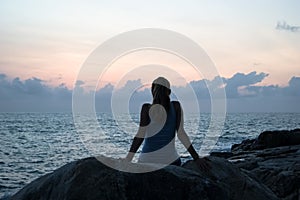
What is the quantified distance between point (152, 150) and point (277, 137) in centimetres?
2144

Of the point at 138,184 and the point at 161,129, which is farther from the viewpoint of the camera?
the point at 161,129

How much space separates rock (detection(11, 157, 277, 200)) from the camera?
519 cm

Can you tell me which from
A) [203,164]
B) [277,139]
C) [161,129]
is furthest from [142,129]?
[277,139]

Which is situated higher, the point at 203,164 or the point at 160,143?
the point at 160,143

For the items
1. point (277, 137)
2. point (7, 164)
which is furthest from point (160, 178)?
point (7, 164)

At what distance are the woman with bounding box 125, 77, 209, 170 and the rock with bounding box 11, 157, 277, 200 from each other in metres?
0.54

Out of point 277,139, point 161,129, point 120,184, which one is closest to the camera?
point 120,184

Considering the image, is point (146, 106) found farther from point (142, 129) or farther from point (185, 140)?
point (185, 140)

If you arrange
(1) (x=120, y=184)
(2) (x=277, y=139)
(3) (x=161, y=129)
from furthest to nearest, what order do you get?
(2) (x=277, y=139) < (3) (x=161, y=129) < (1) (x=120, y=184)

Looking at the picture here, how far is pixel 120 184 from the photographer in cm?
521

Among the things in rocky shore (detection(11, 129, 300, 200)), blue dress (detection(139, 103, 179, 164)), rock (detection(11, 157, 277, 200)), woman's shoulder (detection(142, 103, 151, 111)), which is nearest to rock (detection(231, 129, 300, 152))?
rocky shore (detection(11, 129, 300, 200))

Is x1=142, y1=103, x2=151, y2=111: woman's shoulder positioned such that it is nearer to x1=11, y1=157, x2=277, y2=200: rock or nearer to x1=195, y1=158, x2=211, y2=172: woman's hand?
x1=11, y1=157, x2=277, y2=200: rock

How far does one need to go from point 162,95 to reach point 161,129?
0.51 metres

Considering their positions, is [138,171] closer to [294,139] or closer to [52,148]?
[294,139]
